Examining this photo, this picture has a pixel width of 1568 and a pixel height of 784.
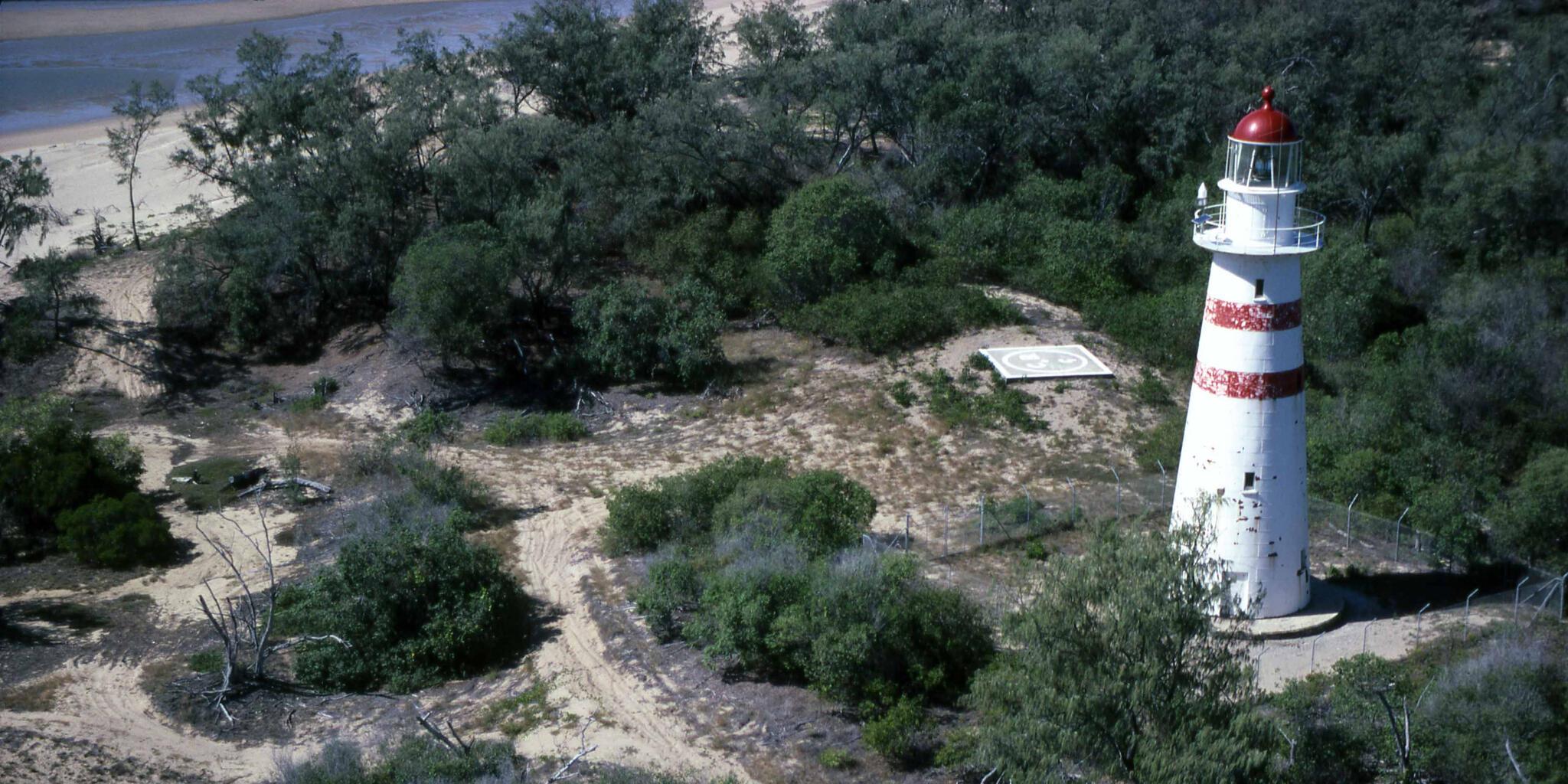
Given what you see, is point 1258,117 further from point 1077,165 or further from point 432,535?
point 1077,165

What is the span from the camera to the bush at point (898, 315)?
27.6 m

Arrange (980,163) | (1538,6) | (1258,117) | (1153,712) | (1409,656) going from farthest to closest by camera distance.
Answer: (1538,6) → (980,163) → (1409,656) → (1258,117) → (1153,712)

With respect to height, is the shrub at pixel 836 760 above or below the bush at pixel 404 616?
below

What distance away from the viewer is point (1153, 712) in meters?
12.7

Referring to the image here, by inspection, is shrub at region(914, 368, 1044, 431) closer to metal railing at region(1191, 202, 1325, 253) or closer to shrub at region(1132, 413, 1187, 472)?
shrub at region(1132, 413, 1187, 472)

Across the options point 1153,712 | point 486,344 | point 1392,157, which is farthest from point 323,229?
point 1392,157

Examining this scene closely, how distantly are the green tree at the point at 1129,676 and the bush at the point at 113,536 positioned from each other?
1426 cm

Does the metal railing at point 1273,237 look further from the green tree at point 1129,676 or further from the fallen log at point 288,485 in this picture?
the fallen log at point 288,485

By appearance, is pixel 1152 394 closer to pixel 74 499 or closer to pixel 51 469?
pixel 74 499

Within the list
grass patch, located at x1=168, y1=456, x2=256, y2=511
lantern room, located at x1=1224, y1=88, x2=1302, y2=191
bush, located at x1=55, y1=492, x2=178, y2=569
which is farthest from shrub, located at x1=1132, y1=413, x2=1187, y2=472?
bush, located at x1=55, y1=492, x2=178, y2=569

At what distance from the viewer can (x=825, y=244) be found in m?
30.0

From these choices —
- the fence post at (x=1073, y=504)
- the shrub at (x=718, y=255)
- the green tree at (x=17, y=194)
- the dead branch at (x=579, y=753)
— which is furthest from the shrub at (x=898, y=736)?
the green tree at (x=17, y=194)

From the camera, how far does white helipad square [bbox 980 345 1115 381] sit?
25.9 metres

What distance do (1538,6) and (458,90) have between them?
39699 mm
